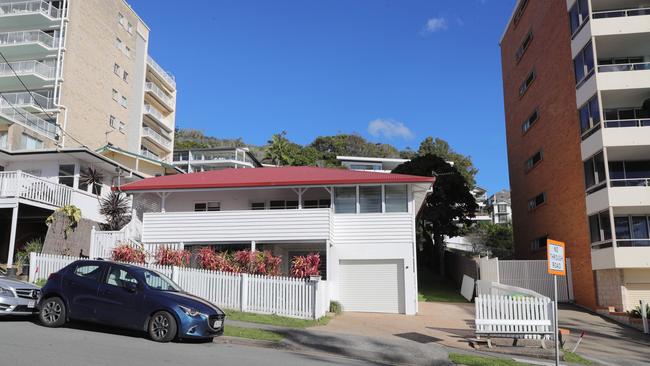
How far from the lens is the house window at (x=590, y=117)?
2362cm

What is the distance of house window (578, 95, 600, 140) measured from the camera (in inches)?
930

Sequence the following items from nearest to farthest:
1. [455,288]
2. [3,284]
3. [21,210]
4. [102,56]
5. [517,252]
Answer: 1. [3,284]
2. [21,210]
3. [455,288]
4. [517,252]
5. [102,56]

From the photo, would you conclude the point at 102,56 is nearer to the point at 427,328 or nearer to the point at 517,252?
the point at 517,252

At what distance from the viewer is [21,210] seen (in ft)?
78.4

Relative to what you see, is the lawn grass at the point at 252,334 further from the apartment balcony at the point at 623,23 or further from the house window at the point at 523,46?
the house window at the point at 523,46

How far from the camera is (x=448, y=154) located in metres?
61.0

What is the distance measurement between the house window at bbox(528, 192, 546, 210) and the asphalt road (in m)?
21.9

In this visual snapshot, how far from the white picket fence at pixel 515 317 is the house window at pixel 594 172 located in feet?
36.9

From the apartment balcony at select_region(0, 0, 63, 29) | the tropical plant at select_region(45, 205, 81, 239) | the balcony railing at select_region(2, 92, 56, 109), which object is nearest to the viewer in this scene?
the tropical plant at select_region(45, 205, 81, 239)

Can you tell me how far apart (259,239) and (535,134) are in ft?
59.5

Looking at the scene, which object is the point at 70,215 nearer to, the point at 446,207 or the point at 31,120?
the point at 31,120

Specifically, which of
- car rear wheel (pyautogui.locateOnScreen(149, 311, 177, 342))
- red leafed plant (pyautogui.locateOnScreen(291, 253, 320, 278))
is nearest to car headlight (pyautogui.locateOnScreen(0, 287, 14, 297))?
car rear wheel (pyautogui.locateOnScreen(149, 311, 177, 342))

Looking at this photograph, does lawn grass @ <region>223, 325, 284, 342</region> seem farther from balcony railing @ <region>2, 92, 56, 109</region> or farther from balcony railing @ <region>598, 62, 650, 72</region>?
balcony railing @ <region>2, 92, 56, 109</region>

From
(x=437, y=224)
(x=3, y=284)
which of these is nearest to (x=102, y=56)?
(x=437, y=224)
